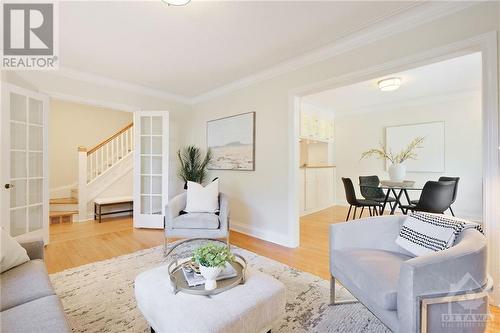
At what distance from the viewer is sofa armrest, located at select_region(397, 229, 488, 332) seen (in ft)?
3.73

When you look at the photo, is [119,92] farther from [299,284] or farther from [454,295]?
[454,295]

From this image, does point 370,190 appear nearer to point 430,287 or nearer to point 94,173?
point 430,287

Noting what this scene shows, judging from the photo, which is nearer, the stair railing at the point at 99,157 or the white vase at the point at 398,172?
the white vase at the point at 398,172

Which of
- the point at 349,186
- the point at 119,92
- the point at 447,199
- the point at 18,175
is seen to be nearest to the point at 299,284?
the point at 349,186

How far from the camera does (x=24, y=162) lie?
2951 mm

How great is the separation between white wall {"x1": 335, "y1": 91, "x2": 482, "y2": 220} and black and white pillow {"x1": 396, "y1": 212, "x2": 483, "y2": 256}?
12.7ft

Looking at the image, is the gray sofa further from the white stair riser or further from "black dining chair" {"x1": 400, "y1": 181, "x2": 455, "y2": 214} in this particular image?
"black dining chair" {"x1": 400, "y1": 181, "x2": 455, "y2": 214}

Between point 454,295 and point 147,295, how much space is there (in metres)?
1.65

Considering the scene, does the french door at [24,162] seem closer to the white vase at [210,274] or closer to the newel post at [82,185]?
the newel post at [82,185]

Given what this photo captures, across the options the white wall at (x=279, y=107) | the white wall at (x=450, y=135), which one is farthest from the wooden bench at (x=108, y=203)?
the white wall at (x=450, y=135)

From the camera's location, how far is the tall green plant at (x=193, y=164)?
444cm

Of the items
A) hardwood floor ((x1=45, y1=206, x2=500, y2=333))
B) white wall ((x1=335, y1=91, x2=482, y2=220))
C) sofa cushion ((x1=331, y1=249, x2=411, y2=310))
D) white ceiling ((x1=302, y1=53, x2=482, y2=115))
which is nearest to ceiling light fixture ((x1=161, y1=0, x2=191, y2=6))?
sofa cushion ((x1=331, y1=249, x2=411, y2=310))

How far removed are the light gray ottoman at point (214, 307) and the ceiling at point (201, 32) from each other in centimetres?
220

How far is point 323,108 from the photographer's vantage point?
5.76 metres
